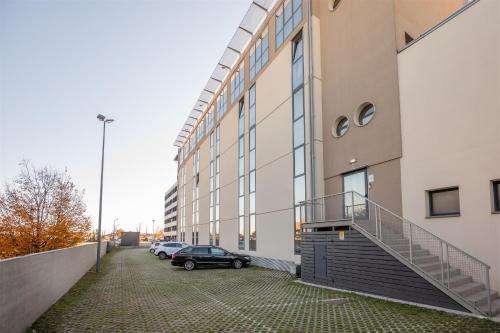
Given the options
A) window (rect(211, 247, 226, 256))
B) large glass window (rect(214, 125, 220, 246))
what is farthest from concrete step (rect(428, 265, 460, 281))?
large glass window (rect(214, 125, 220, 246))

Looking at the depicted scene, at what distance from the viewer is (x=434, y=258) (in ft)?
30.5

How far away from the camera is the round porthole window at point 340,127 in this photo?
46.2ft

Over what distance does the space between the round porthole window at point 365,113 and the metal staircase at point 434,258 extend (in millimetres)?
2856

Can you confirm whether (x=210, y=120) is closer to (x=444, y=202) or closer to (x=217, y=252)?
(x=217, y=252)

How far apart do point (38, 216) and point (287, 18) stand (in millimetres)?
17499

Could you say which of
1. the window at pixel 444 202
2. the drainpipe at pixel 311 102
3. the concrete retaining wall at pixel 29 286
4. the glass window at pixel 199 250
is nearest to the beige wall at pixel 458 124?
the window at pixel 444 202

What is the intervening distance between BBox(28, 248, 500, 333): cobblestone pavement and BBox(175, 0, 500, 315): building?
992 mm

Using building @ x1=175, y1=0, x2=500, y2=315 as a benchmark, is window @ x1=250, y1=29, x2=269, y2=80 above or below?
above

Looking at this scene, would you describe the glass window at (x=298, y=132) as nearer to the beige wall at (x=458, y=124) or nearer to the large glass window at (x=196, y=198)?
the beige wall at (x=458, y=124)

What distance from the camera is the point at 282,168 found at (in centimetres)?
1736

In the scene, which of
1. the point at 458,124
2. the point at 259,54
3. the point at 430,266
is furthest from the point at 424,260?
the point at 259,54

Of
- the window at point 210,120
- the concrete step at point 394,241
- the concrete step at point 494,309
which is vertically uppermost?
the window at point 210,120

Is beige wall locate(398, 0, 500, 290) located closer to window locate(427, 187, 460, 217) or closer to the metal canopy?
window locate(427, 187, 460, 217)

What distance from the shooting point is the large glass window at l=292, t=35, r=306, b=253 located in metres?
15.6
